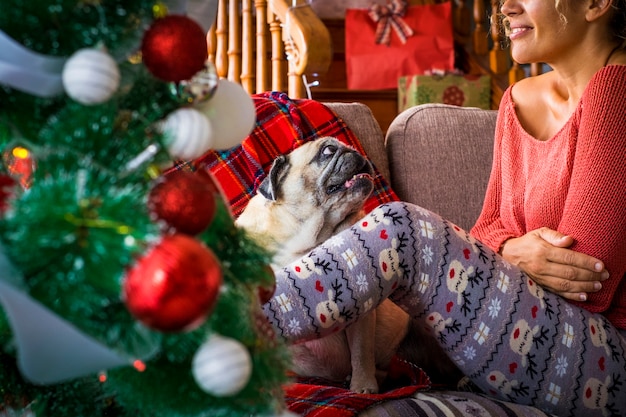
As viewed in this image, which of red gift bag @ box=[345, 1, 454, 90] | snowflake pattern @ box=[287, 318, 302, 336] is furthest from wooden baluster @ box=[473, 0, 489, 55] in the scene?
snowflake pattern @ box=[287, 318, 302, 336]

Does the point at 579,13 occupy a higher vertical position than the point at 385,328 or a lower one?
higher

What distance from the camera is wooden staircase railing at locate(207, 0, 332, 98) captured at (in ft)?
8.47

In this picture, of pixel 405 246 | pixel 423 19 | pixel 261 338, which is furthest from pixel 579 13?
pixel 423 19

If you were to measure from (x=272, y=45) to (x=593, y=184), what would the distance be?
6.16 ft

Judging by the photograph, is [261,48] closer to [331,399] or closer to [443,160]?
[443,160]

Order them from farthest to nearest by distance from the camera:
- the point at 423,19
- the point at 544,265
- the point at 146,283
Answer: the point at 423,19
the point at 544,265
the point at 146,283

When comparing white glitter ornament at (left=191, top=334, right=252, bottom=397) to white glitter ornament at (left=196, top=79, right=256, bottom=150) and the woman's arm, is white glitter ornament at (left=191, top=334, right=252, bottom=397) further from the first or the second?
the woman's arm

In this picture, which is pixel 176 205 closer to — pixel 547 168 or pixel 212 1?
pixel 212 1

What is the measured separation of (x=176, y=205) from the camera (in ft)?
1.80

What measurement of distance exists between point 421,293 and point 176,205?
70cm

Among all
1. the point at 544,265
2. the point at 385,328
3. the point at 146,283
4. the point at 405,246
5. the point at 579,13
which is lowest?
the point at 385,328

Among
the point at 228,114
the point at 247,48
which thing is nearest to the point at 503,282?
the point at 228,114

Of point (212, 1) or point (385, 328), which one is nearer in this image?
point (212, 1)

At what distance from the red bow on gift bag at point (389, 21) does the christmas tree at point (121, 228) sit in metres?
3.11
